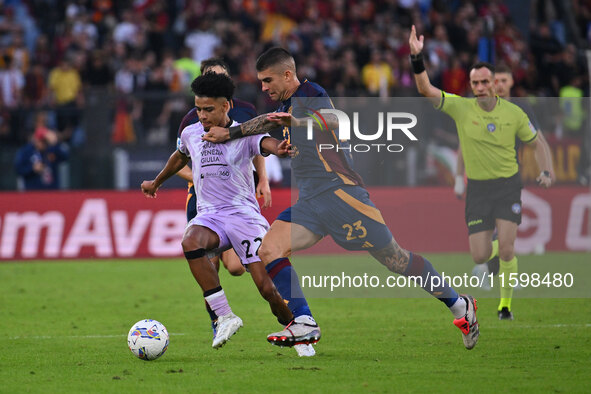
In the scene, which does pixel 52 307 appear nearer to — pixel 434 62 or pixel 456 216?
pixel 456 216

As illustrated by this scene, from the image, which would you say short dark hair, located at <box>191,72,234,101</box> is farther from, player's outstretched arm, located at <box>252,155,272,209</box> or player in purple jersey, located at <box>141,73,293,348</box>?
player's outstretched arm, located at <box>252,155,272,209</box>

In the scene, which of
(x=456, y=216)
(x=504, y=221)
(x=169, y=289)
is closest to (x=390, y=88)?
(x=456, y=216)

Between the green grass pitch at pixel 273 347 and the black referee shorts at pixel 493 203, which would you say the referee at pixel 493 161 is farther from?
the green grass pitch at pixel 273 347

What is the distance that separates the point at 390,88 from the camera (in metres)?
19.1

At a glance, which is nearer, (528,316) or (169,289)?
(528,316)

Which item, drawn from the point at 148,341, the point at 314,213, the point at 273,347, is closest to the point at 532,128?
the point at 314,213

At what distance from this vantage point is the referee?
1001cm

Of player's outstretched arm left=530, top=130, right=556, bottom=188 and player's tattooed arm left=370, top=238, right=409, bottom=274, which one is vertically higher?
Result: player's outstretched arm left=530, top=130, right=556, bottom=188

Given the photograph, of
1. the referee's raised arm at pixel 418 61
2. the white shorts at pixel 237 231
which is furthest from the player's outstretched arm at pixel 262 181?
the referee's raised arm at pixel 418 61

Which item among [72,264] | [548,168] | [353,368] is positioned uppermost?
[548,168]

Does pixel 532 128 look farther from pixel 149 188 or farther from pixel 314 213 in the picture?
pixel 149 188

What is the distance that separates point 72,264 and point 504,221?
847cm

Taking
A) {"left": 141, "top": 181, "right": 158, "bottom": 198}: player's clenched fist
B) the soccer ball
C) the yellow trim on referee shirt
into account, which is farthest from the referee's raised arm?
the soccer ball

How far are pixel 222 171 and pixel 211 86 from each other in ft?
2.18
